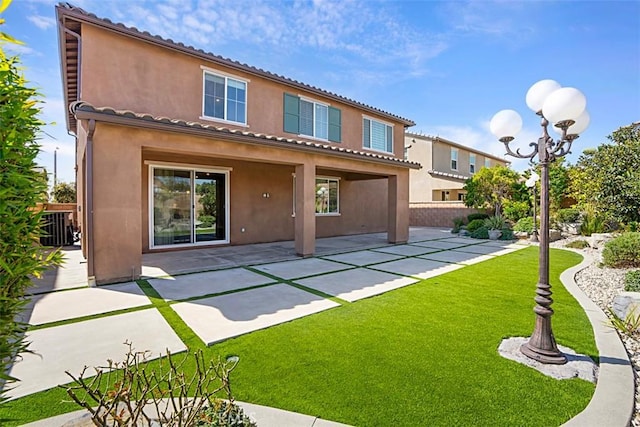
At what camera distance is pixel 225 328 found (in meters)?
4.86

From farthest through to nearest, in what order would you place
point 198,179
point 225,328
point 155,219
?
point 198,179 → point 155,219 → point 225,328

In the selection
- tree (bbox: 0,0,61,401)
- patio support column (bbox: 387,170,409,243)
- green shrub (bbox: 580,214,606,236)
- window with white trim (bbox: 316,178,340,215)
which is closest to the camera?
tree (bbox: 0,0,61,401)

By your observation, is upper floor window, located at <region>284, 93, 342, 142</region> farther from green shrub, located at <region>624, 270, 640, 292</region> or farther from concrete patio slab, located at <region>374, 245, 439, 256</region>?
green shrub, located at <region>624, 270, 640, 292</region>

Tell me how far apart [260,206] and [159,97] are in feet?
18.3

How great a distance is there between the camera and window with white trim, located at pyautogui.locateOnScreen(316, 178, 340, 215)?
53.5 ft

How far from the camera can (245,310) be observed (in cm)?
567

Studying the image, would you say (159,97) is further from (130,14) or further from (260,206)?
(260,206)

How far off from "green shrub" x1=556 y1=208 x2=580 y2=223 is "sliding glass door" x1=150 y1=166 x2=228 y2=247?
748 inches

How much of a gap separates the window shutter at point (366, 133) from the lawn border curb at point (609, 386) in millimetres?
12688

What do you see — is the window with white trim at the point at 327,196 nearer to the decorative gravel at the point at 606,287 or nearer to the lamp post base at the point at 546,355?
the decorative gravel at the point at 606,287

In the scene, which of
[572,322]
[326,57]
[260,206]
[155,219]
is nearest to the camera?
[572,322]

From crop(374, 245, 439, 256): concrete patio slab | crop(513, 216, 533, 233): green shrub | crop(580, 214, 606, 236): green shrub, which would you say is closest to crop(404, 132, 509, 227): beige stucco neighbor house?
crop(513, 216, 533, 233): green shrub

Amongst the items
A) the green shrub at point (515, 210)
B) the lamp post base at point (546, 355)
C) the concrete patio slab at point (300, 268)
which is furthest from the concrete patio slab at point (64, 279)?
the green shrub at point (515, 210)

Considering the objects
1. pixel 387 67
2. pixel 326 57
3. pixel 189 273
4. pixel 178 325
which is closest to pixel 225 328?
pixel 178 325
